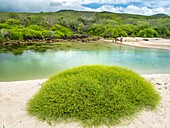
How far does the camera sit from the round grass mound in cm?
532

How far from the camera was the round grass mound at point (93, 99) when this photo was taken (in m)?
5.32

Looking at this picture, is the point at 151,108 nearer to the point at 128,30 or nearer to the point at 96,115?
the point at 96,115

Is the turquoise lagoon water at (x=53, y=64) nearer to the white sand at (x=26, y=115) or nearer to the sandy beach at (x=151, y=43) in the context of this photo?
the white sand at (x=26, y=115)

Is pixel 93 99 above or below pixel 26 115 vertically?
above

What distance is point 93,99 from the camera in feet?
17.9

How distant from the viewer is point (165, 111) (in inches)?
235

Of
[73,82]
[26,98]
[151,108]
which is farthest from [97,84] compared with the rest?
[26,98]

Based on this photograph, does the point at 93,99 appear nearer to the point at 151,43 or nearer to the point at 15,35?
the point at 151,43

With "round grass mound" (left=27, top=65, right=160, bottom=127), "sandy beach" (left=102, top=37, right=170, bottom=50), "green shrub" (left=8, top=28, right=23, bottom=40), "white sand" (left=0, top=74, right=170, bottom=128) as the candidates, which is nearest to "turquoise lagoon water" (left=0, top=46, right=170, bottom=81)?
"white sand" (left=0, top=74, right=170, bottom=128)

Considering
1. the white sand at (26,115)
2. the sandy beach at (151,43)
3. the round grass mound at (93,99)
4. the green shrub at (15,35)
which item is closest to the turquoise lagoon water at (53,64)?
the white sand at (26,115)

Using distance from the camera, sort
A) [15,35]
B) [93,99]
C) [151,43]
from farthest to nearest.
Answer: [15,35] < [151,43] < [93,99]

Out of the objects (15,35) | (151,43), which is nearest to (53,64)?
(15,35)

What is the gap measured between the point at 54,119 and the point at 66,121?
0.30 m

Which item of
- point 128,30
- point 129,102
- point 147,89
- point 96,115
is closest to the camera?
point 96,115
